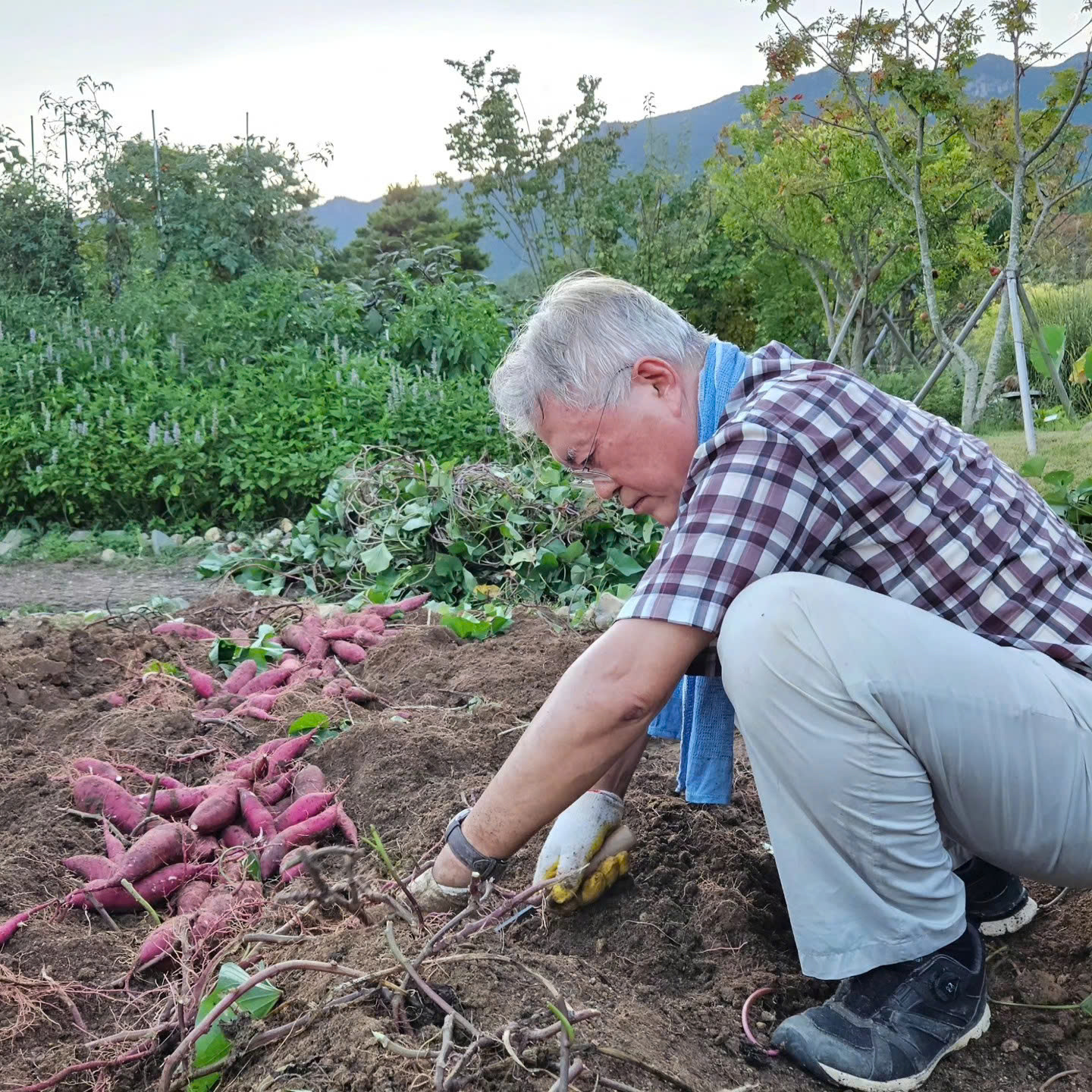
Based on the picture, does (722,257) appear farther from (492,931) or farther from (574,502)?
(492,931)

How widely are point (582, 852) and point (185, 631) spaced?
7.55ft

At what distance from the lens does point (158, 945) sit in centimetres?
178

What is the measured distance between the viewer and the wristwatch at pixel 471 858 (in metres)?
1.52

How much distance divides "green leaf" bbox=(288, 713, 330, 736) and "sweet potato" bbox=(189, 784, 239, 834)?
434 millimetres

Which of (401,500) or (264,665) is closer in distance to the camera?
(264,665)

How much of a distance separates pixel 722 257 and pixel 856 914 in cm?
1313

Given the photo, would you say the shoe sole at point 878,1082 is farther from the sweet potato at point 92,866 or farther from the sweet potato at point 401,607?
the sweet potato at point 401,607

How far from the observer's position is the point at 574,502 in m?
4.71

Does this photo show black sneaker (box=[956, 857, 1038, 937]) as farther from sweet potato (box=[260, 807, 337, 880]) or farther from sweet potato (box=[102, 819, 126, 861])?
sweet potato (box=[102, 819, 126, 861])

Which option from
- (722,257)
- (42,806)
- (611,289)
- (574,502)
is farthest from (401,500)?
(722,257)

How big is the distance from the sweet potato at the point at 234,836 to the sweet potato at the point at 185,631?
151cm

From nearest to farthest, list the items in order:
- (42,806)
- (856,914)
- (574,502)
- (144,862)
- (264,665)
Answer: (856,914) < (144,862) < (42,806) < (264,665) < (574,502)

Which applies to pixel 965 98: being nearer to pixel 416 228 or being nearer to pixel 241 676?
pixel 241 676

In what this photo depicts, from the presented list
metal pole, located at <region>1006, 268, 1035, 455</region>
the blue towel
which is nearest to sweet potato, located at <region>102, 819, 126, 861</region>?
the blue towel
